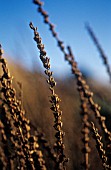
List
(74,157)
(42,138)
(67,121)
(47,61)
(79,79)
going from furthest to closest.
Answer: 1. (67,121)
2. (74,157)
3. (47,61)
4. (42,138)
5. (79,79)

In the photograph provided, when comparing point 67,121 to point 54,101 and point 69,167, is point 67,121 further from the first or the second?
point 54,101

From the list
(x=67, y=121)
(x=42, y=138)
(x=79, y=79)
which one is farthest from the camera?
(x=67, y=121)

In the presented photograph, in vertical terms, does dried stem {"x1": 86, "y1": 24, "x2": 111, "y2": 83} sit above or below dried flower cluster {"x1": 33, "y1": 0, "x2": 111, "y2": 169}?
above

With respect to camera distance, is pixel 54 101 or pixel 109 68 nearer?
pixel 54 101

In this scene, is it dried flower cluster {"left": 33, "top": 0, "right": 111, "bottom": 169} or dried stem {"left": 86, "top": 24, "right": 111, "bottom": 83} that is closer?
dried flower cluster {"left": 33, "top": 0, "right": 111, "bottom": 169}

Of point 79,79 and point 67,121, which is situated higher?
point 67,121

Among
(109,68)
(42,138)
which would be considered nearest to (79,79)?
(42,138)

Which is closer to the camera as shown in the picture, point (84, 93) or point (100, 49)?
point (84, 93)

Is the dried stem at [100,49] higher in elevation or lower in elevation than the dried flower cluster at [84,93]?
higher

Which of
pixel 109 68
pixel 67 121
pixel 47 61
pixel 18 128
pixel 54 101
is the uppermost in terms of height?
pixel 67 121

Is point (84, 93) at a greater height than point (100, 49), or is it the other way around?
point (100, 49)

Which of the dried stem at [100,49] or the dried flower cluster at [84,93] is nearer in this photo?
the dried flower cluster at [84,93]
